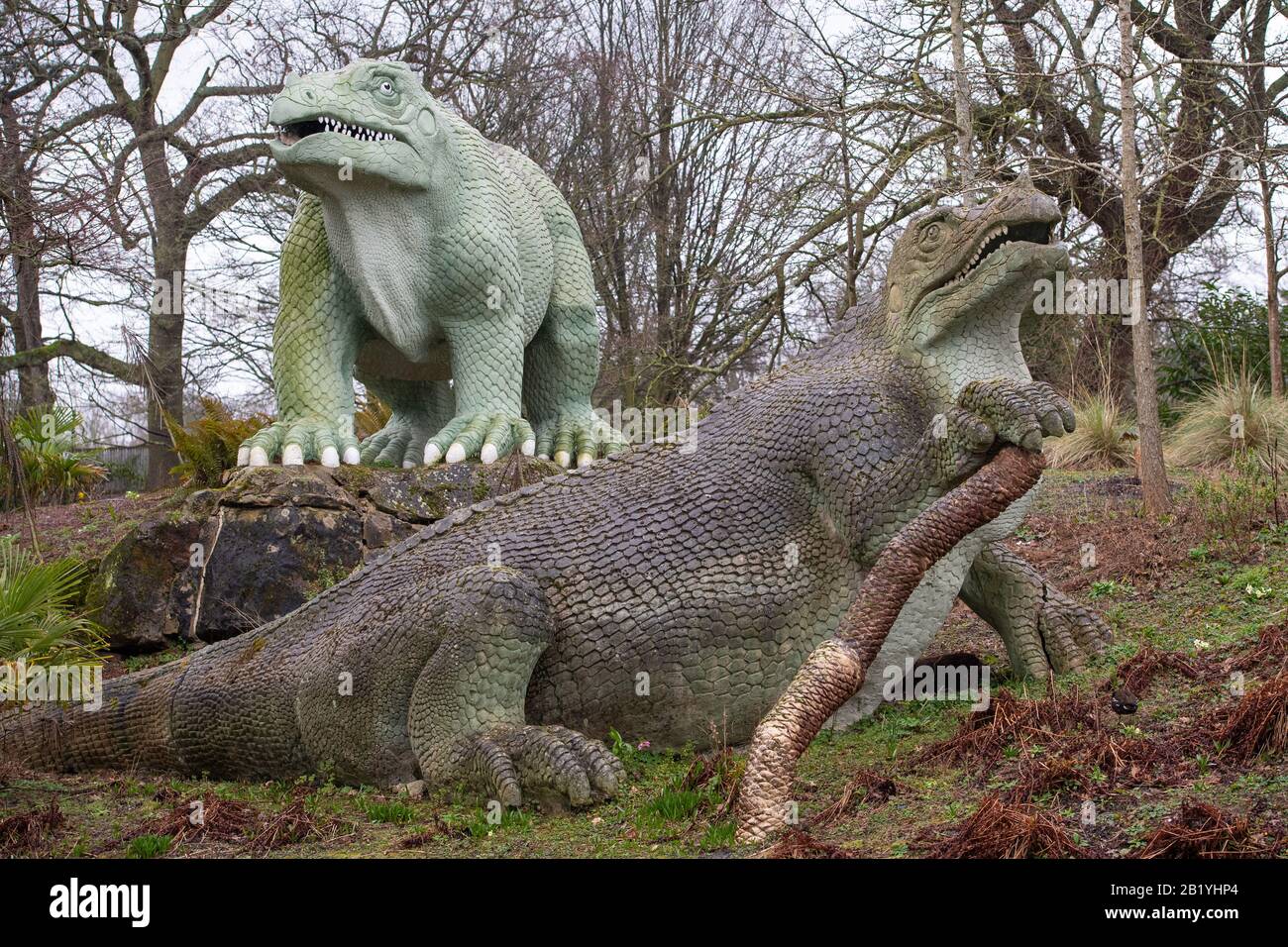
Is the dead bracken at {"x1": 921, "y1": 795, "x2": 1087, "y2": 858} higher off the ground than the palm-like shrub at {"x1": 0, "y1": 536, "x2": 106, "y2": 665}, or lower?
lower

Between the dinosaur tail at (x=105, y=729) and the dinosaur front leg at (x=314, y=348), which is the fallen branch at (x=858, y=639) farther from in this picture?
the dinosaur front leg at (x=314, y=348)

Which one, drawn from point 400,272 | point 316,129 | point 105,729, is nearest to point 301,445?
point 400,272

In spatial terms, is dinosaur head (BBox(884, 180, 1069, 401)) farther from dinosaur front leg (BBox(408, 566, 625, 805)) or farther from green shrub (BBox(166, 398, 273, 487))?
green shrub (BBox(166, 398, 273, 487))

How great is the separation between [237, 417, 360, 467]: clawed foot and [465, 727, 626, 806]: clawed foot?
3.85 m

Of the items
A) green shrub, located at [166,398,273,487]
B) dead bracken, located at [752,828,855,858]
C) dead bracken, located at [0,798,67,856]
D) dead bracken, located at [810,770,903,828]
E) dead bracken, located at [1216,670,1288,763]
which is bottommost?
dead bracken, located at [0,798,67,856]

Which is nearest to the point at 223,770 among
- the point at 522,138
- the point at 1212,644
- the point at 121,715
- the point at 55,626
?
the point at 121,715

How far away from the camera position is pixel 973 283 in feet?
17.0

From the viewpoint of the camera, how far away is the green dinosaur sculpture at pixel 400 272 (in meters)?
7.84

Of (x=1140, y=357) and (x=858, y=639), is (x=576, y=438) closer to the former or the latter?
(x=1140, y=357)

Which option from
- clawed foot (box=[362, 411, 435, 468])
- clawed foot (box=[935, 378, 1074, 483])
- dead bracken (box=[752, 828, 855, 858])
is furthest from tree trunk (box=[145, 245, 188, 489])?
dead bracken (box=[752, 828, 855, 858])

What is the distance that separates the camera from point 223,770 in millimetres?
5715

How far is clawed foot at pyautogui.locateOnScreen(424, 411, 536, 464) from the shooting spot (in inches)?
333

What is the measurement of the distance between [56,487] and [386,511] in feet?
28.5

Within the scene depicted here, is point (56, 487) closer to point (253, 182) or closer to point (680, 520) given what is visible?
point (253, 182)
